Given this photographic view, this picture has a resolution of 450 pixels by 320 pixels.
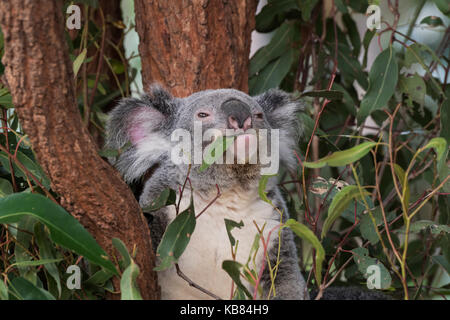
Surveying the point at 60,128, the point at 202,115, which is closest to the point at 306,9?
the point at 202,115

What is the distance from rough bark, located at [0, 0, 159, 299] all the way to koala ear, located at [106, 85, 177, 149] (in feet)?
2.15

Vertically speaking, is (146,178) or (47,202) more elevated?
(47,202)

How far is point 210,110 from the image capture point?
Result: 2.02 meters

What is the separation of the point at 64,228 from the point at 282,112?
4.12ft

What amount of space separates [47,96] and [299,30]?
2246mm

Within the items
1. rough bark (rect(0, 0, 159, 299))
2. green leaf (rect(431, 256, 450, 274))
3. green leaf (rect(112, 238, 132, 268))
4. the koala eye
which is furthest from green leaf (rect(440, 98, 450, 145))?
green leaf (rect(112, 238, 132, 268))

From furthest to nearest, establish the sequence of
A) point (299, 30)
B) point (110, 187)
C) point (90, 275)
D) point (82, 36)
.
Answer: point (299, 30), point (82, 36), point (90, 275), point (110, 187)

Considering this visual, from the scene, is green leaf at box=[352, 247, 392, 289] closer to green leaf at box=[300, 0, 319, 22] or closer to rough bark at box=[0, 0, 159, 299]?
rough bark at box=[0, 0, 159, 299]

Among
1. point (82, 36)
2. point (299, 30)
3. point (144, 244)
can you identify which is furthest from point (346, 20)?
point (144, 244)

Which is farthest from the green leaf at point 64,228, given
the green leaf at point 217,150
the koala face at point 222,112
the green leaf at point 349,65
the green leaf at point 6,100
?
the green leaf at point 349,65

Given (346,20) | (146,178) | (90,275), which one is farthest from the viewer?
(346,20)

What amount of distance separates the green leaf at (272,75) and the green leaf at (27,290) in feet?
5.94

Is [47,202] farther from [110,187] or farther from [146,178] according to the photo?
[146,178]

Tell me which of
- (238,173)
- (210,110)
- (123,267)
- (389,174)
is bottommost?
(389,174)
